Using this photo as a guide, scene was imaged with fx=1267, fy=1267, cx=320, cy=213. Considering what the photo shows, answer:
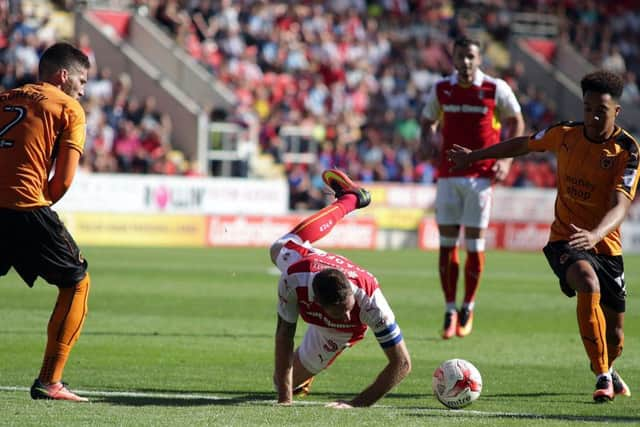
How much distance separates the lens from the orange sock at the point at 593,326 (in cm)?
808

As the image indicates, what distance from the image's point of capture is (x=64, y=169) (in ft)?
25.1

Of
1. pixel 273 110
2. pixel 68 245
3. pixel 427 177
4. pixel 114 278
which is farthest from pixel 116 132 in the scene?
pixel 68 245

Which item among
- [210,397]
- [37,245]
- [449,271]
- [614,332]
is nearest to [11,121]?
[37,245]

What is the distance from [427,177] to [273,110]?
4.35 meters

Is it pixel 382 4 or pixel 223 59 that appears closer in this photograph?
pixel 223 59

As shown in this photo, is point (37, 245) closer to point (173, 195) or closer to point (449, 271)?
point (449, 271)

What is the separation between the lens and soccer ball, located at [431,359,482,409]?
7887 mm

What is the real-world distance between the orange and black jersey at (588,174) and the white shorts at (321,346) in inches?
63.0

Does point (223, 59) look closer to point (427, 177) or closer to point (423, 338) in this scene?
point (427, 177)

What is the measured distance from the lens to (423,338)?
12109 mm

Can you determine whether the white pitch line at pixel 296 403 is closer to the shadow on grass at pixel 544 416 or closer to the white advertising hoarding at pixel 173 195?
the shadow on grass at pixel 544 416

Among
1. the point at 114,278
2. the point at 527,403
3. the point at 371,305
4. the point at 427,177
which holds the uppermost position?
the point at 371,305

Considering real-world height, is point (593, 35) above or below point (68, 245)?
below

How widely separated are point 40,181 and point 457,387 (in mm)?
2875
